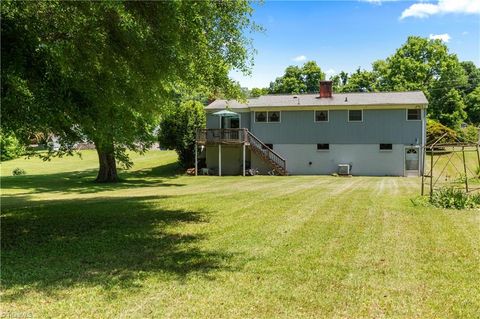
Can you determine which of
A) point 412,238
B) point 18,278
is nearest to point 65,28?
point 18,278

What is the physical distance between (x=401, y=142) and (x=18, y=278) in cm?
2872

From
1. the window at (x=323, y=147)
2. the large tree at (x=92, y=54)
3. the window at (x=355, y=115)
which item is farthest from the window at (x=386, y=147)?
the large tree at (x=92, y=54)

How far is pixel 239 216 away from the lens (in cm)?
1176

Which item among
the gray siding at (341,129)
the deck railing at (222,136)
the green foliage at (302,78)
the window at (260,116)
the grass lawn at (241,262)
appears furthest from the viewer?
the green foliage at (302,78)

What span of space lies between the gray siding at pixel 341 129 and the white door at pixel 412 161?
629 millimetres

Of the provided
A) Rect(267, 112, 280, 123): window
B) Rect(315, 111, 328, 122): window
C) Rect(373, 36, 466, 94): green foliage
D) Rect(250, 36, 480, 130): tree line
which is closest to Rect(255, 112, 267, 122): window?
Rect(267, 112, 280, 123): window

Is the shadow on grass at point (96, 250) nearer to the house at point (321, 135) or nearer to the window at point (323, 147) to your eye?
the house at point (321, 135)

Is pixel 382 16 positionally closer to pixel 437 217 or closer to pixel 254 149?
pixel 437 217

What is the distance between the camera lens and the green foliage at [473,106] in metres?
54.8

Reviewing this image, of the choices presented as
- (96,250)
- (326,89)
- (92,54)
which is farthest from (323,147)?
(96,250)

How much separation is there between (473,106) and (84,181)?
157 ft

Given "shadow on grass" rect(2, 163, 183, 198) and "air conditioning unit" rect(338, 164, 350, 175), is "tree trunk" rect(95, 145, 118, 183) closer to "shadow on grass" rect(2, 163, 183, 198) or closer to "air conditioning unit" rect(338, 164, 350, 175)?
"shadow on grass" rect(2, 163, 183, 198)

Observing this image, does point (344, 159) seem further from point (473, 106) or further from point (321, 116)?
point (473, 106)

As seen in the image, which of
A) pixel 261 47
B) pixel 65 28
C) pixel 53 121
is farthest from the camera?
pixel 261 47
